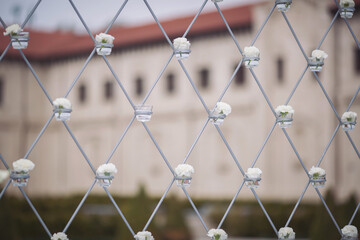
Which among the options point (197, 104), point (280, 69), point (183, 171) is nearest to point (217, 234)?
point (183, 171)

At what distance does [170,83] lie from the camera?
15.9 meters

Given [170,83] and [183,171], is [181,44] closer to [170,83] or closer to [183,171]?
[183,171]

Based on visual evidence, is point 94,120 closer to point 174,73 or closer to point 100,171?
point 174,73

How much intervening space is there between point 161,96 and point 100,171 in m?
14.3

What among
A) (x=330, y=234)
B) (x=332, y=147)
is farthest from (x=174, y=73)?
(x=330, y=234)

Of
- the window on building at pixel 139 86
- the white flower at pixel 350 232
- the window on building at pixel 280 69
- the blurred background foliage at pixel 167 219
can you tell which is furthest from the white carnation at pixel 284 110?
the window on building at pixel 139 86

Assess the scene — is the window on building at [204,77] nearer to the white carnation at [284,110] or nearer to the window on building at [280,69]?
the window on building at [280,69]

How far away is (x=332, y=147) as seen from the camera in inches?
499

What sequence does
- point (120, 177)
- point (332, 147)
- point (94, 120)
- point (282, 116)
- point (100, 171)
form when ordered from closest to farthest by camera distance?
1. point (100, 171)
2. point (282, 116)
3. point (332, 147)
4. point (120, 177)
5. point (94, 120)

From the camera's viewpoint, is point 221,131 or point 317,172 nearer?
point 317,172

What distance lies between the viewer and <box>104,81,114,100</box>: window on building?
17.1 m

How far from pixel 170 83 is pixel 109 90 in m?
2.61

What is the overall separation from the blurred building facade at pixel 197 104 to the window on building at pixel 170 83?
3 centimetres

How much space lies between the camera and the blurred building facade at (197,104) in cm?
1309
